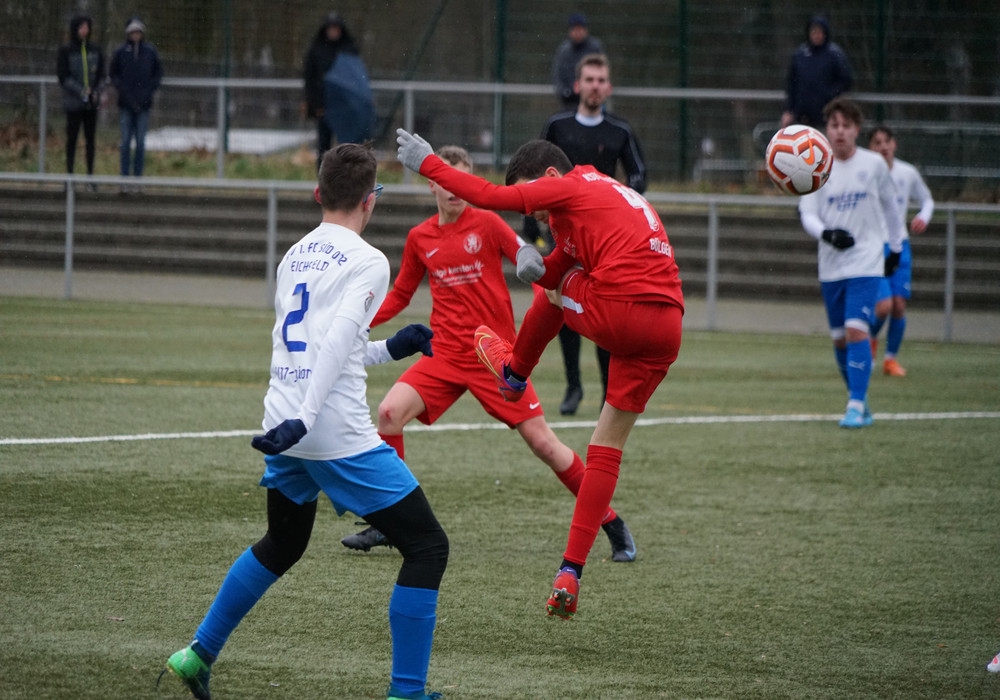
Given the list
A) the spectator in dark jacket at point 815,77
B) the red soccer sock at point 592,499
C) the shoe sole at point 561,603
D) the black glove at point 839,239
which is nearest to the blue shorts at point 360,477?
the shoe sole at point 561,603

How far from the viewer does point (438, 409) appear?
654cm

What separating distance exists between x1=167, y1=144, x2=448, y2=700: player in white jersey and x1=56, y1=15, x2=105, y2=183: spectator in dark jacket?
16902 millimetres

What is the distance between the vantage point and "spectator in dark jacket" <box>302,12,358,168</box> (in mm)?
19578

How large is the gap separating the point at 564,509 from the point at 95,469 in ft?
8.75

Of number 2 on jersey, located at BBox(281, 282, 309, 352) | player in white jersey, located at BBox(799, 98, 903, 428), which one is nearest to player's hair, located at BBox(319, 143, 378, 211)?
number 2 on jersey, located at BBox(281, 282, 309, 352)

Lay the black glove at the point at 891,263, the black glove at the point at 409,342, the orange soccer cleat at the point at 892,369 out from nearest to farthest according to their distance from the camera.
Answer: the black glove at the point at 409,342
the black glove at the point at 891,263
the orange soccer cleat at the point at 892,369

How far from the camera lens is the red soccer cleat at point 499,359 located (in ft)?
19.4

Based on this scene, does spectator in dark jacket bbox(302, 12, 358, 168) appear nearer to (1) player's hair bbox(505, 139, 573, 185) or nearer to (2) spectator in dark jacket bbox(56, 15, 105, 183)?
(2) spectator in dark jacket bbox(56, 15, 105, 183)

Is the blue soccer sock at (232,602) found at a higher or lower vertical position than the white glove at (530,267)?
lower

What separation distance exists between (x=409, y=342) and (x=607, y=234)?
3.87ft

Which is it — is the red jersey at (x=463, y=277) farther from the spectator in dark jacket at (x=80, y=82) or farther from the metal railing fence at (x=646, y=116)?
the spectator in dark jacket at (x=80, y=82)

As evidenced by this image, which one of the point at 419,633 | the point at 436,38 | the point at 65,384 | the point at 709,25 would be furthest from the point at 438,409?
the point at 436,38

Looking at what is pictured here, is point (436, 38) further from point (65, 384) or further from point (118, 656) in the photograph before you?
point (118, 656)

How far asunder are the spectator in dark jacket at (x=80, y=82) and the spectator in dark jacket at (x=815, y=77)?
33.3 feet
